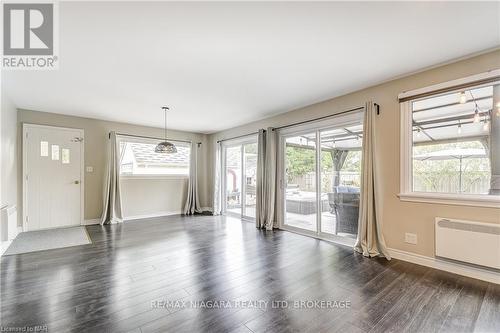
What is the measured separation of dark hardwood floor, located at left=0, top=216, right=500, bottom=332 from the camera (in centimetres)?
181

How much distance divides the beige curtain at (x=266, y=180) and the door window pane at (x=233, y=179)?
4.04 feet

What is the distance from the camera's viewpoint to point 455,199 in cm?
271

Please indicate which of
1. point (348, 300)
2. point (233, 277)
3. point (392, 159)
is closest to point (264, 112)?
point (392, 159)

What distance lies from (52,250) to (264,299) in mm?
3437

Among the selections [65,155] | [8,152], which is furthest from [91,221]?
[8,152]

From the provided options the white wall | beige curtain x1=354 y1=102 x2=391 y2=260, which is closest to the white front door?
the white wall

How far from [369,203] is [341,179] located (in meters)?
0.76

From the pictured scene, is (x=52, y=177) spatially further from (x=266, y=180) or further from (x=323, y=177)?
(x=323, y=177)

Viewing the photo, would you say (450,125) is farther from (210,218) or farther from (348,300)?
(210,218)

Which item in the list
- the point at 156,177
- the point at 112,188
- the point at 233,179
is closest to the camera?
the point at 112,188

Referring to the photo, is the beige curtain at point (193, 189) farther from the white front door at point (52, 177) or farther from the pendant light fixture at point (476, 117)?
the pendant light fixture at point (476, 117)

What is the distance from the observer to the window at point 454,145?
102 inches

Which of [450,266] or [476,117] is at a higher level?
[476,117]

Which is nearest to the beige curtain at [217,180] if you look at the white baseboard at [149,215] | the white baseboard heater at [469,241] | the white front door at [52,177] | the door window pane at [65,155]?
the white baseboard at [149,215]
